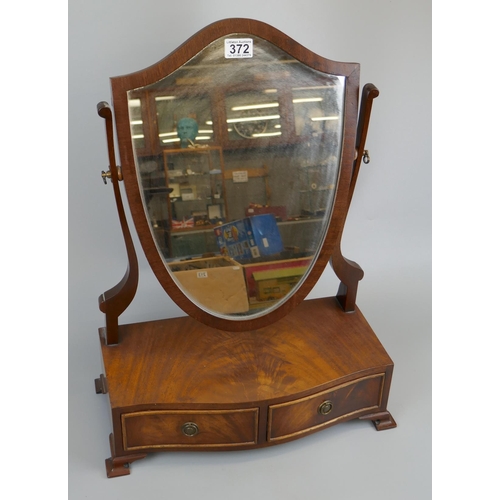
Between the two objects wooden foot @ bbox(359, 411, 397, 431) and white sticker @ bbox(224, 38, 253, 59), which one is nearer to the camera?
white sticker @ bbox(224, 38, 253, 59)

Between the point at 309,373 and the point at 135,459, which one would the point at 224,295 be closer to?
the point at 309,373

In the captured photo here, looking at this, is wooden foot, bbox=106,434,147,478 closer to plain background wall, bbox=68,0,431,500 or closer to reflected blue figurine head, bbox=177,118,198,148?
plain background wall, bbox=68,0,431,500

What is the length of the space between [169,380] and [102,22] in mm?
1198

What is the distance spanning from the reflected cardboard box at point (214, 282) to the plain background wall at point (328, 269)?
0.40 metres

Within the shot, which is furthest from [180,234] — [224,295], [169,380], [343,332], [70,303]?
[70,303]

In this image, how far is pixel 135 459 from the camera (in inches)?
84.7

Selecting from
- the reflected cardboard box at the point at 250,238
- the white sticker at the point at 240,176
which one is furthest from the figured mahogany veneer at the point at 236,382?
the white sticker at the point at 240,176

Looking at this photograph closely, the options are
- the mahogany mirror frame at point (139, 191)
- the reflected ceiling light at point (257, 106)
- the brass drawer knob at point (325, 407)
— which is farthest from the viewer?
the brass drawer knob at point (325, 407)

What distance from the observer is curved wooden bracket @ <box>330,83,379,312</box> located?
216 centimetres

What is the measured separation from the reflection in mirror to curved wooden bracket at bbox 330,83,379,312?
0.21 ft

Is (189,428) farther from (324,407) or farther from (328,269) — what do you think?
(328,269)

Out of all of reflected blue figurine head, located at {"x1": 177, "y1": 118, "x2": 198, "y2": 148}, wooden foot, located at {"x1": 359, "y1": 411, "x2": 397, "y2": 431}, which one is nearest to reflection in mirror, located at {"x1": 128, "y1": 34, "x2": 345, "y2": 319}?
reflected blue figurine head, located at {"x1": 177, "y1": 118, "x2": 198, "y2": 148}

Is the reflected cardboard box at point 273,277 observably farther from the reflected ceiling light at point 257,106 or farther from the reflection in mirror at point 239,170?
the reflected ceiling light at point 257,106

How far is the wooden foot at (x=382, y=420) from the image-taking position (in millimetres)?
→ 2291
